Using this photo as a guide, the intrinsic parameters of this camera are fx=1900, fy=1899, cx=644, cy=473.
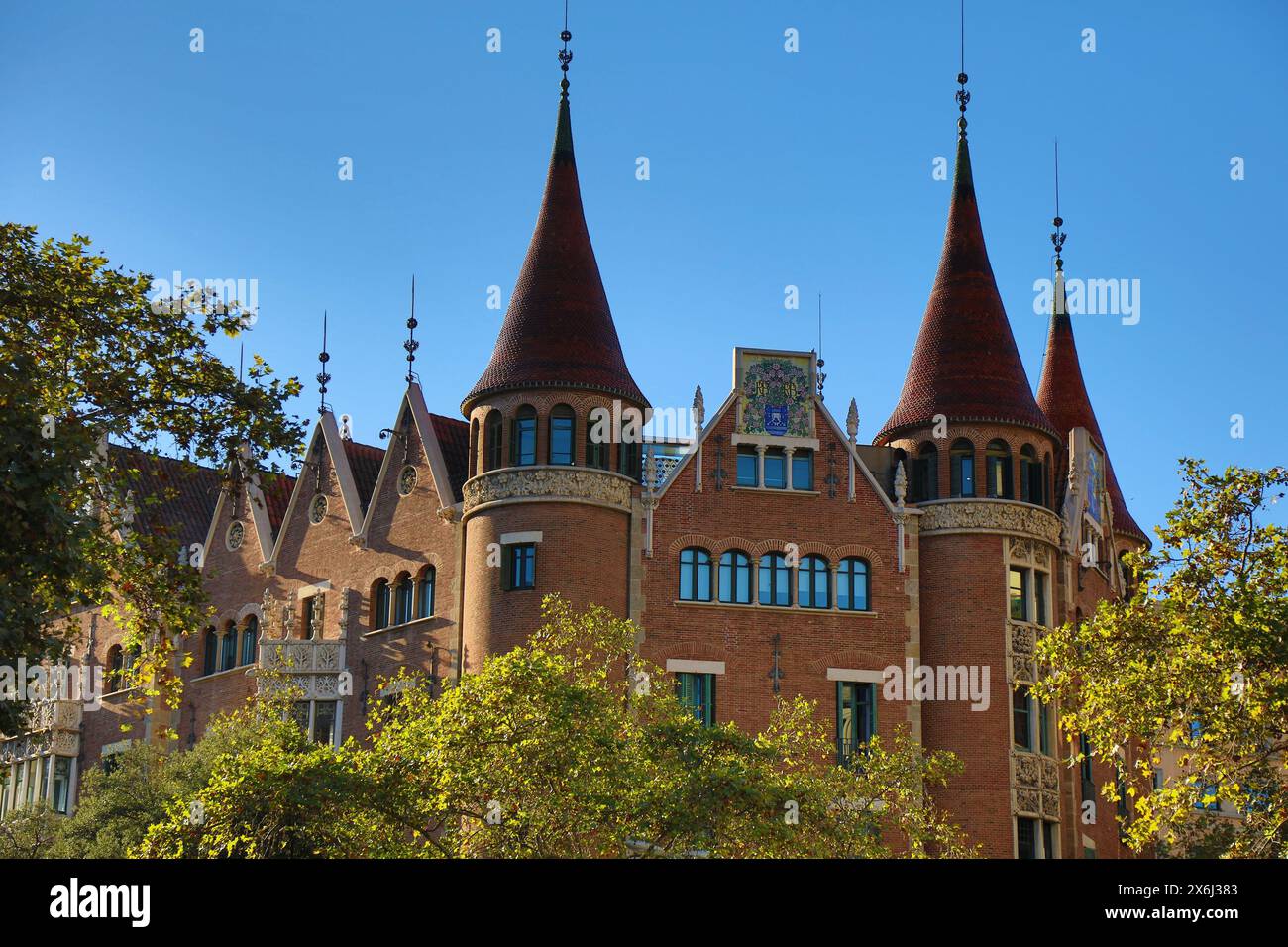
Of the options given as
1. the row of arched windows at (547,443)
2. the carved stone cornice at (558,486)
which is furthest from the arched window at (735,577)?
the row of arched windows at (547,443)

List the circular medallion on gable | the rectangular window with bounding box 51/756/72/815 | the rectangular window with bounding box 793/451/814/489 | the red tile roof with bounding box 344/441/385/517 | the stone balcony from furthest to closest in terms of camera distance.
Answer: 1. the rectangular window with bounding box 51/756/72/815
2. the stone balcony
3. the red tile roof with bounding box 344/441/385/517
4. the circular medallion on gable
5. the rectangular window with bounding box 793/451/814/489

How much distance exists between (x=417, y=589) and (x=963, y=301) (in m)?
15.3

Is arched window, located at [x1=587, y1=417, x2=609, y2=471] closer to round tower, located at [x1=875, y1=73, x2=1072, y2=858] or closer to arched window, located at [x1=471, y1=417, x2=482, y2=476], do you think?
arched window, located at [x1=471, y1=417, x2=482, y2=476]

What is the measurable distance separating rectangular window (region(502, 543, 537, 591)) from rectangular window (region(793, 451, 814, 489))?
254 inches

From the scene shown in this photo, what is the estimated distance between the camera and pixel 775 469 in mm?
44812

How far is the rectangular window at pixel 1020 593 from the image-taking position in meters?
44.5

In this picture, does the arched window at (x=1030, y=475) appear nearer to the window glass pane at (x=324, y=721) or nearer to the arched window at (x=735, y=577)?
Answer: the arched window at (x=735, y=577)

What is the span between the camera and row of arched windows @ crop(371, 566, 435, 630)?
151ft

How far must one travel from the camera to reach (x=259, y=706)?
39875mm

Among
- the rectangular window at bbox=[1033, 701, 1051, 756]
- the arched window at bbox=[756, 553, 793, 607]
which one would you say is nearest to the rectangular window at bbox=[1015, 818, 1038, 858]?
the rectangular window at bbox=[1033, 701, 1051, 756]

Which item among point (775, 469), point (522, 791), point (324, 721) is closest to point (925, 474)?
point (775, 469)
